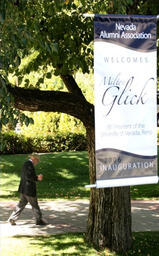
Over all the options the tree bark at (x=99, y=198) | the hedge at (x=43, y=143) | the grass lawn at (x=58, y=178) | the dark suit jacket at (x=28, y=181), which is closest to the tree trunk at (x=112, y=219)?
the tree bark at (x=99, y=198)

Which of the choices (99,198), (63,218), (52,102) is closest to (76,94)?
(52,102)

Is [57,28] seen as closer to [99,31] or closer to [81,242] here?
[99,31]

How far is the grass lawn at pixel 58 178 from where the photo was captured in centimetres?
1664

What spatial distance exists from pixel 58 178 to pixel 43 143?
4886 millimetres

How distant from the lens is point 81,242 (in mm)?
10227

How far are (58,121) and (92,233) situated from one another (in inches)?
667

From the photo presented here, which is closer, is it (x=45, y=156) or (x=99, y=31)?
(x=99, y=31)

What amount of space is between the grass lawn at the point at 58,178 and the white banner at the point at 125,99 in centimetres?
890

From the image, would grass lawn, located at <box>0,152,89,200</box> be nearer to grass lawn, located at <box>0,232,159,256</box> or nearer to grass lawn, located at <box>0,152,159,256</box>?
grass lawn, located at <box>0,152,159,256</box>

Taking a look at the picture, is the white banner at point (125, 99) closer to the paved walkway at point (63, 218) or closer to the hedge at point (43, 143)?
the paved walkway at point (63, 218)

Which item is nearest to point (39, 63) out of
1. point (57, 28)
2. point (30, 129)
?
point (57, 28)

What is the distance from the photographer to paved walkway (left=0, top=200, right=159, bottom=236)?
11.4 m

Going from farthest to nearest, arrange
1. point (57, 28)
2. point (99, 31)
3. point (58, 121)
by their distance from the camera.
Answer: point (58, 121), point (57, 28), point (99, 31)

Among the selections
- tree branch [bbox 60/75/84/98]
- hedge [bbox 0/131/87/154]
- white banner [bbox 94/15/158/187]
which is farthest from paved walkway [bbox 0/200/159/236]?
hedge [bbox 0/131/87/154]
